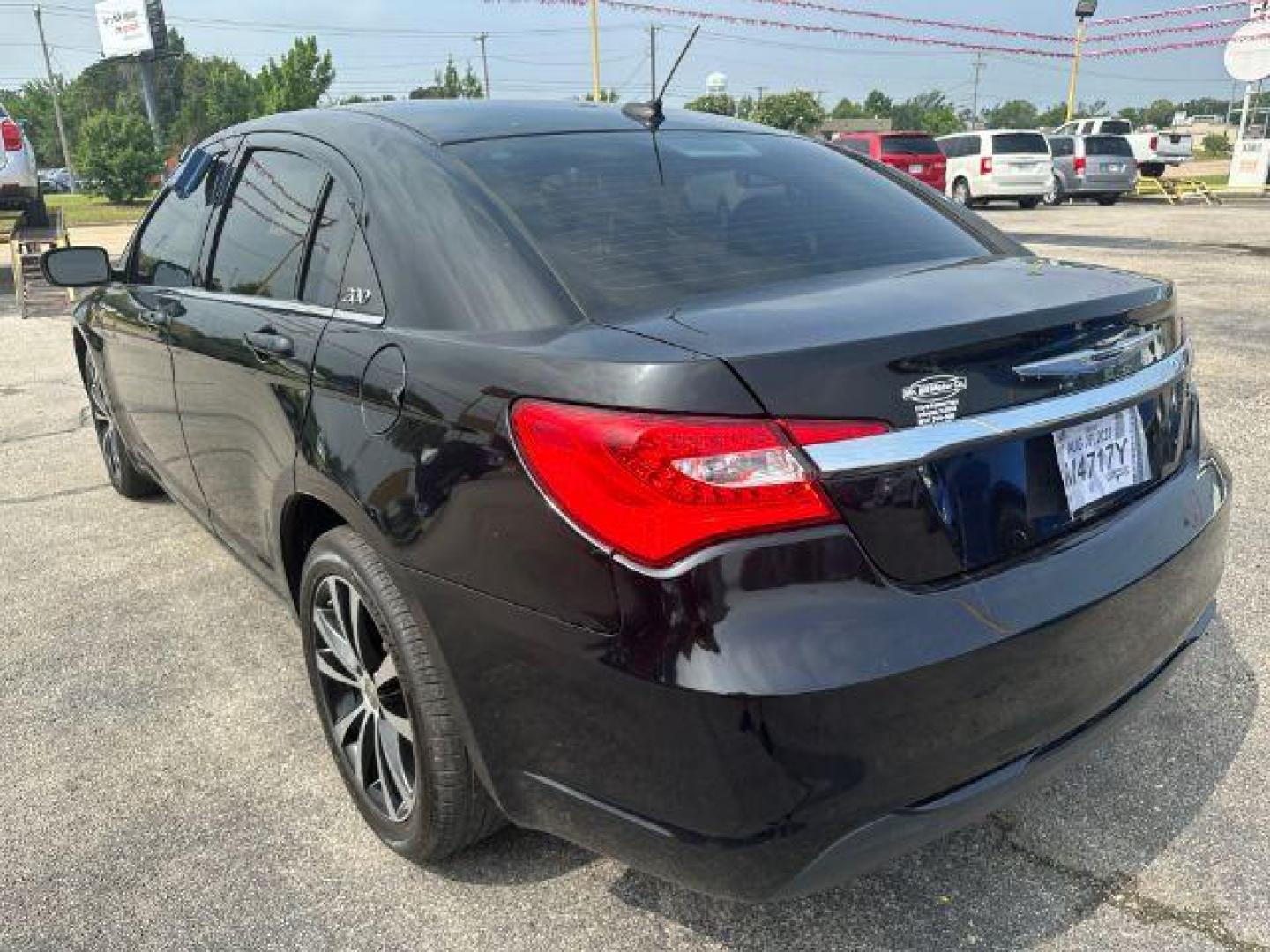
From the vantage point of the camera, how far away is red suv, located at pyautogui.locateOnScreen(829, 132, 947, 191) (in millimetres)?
22312

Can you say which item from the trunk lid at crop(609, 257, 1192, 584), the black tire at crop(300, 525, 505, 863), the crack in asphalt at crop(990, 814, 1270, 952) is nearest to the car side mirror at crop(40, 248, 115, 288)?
the black tire at crop(300, 525, 505, 863)

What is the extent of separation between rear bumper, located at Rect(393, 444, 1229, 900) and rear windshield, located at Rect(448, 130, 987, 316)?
648mm

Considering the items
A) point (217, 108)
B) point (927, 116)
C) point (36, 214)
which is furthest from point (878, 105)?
point (36, 214)

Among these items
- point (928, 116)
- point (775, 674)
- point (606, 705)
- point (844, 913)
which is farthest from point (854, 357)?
point (928, 116)

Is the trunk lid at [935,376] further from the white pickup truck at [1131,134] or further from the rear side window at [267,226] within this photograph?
the white pickup truck at [1131,134]

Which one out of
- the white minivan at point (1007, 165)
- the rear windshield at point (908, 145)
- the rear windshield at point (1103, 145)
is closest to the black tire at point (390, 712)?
the rear windshield at point (908, 145)

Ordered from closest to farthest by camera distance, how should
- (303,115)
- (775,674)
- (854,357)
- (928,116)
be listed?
(775,674) < (854,357) < (303,115) < (928,116)

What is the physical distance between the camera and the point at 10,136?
1246 centimetres

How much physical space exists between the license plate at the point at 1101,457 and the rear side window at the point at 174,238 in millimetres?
2727

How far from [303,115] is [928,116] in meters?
118

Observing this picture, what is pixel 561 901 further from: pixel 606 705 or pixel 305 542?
pixel 305 542

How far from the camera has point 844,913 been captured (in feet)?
7.02

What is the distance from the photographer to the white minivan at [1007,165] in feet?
77.5

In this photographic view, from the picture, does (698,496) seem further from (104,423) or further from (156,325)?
(104,423)
